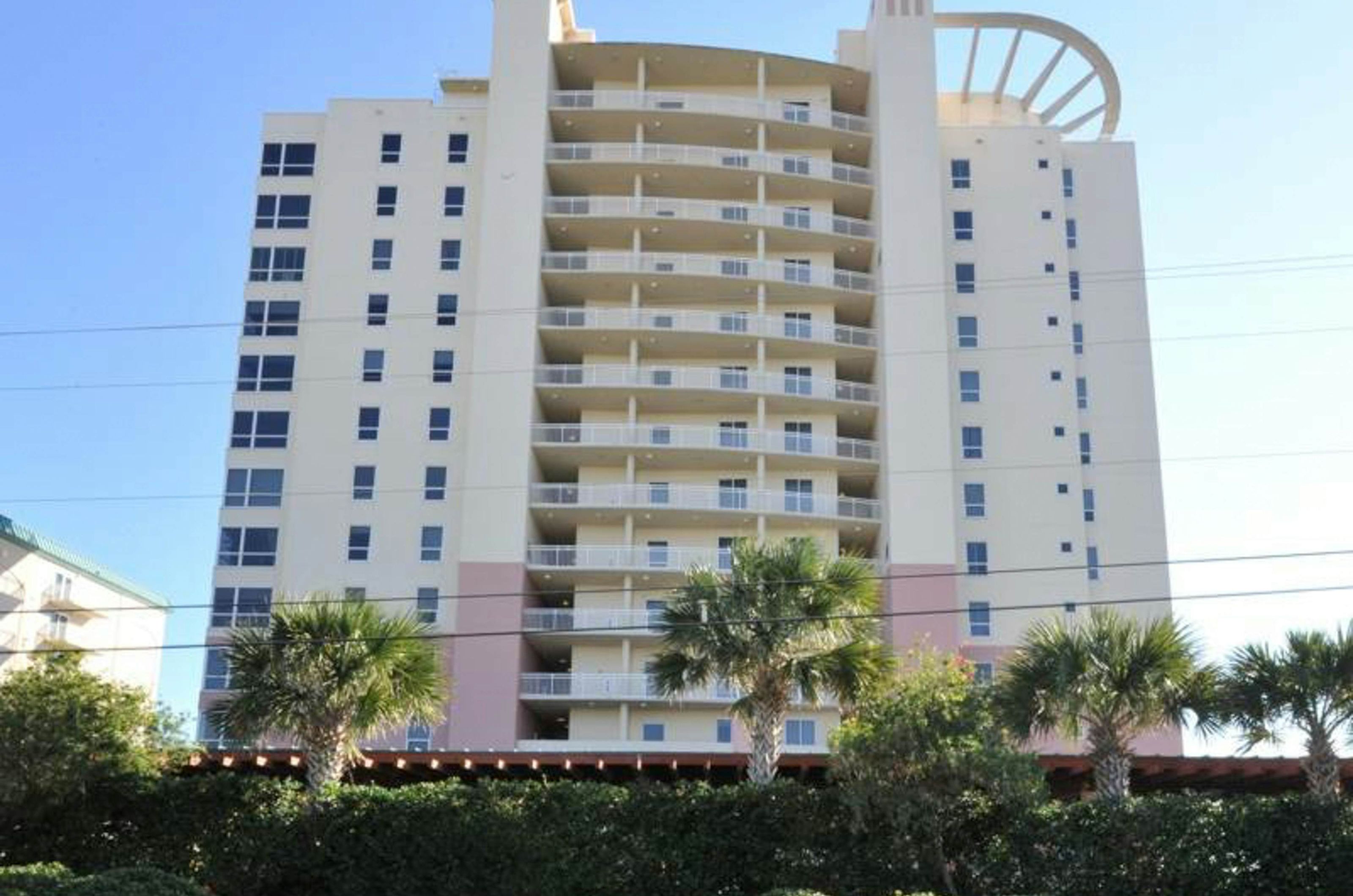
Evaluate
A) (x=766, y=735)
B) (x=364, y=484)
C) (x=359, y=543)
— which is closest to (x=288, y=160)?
(x=364, y=484)

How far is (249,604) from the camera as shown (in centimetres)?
6188

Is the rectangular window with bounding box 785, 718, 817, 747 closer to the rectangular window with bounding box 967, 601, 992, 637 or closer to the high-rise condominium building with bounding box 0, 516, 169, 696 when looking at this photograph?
the rectangular window with bounding box 967, 601, 992, 637

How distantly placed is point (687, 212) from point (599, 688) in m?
21.0

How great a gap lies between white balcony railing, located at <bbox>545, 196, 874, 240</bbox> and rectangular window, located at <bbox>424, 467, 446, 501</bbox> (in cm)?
1178

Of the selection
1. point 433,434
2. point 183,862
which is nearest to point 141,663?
point 433,434

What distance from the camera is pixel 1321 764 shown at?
101 feet

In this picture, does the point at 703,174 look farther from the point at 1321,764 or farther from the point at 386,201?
the point at 1321,764

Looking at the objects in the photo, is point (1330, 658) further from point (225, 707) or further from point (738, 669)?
point (225, 707)

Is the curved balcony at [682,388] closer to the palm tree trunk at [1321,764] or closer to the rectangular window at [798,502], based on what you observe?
the rectangular window at [798,502]

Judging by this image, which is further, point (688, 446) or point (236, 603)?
point (688, 446)

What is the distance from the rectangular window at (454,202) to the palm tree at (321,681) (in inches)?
1420

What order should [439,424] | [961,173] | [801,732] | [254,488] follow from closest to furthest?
[801,732] → [254,488] → [439,424] → [961,173]

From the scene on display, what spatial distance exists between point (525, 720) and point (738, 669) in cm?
2713

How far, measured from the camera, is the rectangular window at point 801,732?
57.6 metres
